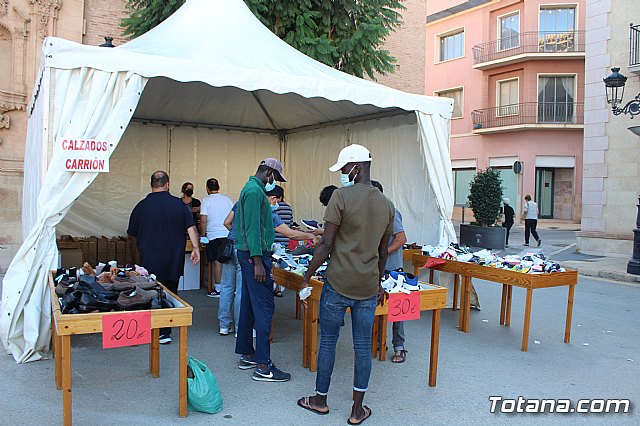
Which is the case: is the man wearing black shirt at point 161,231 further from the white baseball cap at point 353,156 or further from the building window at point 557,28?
the building window at point 557,28

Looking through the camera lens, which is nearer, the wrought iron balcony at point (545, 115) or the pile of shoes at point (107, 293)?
the pile of shoes at point (107, 293)

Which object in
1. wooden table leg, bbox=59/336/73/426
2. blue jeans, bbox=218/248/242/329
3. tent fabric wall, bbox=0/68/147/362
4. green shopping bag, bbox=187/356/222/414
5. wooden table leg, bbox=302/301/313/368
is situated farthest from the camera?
blue jeans, bbox=218/248/242/329

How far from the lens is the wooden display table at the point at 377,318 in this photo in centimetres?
487

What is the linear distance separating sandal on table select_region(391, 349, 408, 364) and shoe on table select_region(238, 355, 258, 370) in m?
1.40

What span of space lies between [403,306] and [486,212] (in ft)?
41.5

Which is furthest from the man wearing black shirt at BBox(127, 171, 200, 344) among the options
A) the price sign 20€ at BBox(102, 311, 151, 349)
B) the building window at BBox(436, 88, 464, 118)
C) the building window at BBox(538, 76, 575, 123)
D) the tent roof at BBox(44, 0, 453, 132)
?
the building window at BBox(436, 88, 464, 118)

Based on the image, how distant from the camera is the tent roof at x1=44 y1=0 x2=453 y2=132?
221 inches

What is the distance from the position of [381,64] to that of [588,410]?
9.78 metres

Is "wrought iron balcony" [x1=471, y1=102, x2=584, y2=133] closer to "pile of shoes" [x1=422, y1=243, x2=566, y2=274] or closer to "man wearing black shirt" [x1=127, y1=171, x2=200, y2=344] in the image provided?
"pile of shoes" [x1=422, y1=243, x2=566, y2=274]

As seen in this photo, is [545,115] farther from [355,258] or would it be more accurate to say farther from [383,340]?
[355,258]

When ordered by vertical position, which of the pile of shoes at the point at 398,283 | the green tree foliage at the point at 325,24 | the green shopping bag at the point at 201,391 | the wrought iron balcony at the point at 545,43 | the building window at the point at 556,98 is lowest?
the green shopping bag at the point at 201,391

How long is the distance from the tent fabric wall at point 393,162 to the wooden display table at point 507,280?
1072 mm

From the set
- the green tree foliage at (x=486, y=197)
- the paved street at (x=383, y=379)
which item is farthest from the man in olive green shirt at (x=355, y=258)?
the green tree foliage at (x=486, y=197)

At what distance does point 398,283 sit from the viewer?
16.1ft
